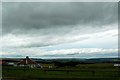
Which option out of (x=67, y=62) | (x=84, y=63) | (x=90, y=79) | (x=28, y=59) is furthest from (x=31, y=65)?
(x=90, y=79)

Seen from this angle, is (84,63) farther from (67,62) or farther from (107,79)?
(107,79)

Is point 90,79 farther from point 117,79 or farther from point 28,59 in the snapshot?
point 28,59

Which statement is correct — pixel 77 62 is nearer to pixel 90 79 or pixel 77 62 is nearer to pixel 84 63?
pixel 84 63

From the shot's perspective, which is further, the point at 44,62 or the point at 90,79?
the point at 44,62

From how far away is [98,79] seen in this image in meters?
18.8

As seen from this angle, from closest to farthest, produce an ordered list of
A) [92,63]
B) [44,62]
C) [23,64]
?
[23,64], [92,63], [44,62]

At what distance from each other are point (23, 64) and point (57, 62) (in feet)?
20.2

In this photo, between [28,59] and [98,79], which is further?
[28,59]

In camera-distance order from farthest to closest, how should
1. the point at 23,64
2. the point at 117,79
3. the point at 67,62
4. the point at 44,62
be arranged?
1. the point at 44,62
2. the point at 23,64
3. the point at 67,62
4. the point at 117,79

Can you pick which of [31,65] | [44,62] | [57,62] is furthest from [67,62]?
[44,62]

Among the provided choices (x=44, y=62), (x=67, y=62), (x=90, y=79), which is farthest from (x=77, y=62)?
(x=90, y=79)

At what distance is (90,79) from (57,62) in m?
29.4

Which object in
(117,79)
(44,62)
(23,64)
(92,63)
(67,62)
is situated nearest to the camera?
(117,79)

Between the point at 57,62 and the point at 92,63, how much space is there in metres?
8.58
